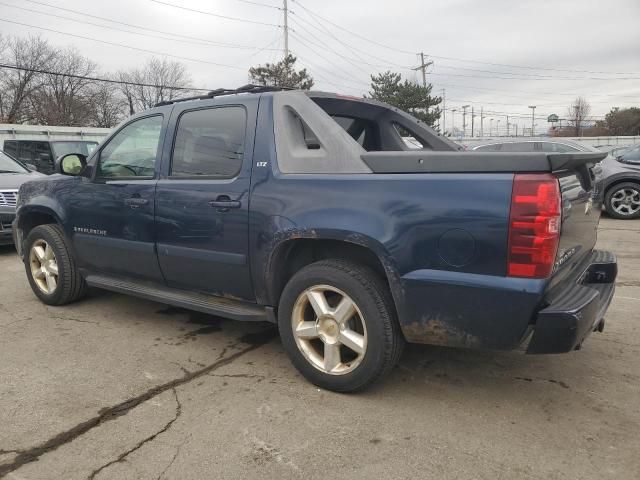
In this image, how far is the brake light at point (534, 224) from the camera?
2.36 m

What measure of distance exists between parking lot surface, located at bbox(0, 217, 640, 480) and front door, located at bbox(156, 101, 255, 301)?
61 centimetres

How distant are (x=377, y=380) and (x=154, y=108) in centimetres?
271

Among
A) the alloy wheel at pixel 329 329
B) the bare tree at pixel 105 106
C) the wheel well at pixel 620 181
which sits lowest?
the alloy wheel at pixel 329 329

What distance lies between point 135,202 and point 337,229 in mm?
A: 1827

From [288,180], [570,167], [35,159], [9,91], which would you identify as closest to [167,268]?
[288,180]

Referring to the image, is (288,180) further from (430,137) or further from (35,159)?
(35,159)

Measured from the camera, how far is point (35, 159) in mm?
14016

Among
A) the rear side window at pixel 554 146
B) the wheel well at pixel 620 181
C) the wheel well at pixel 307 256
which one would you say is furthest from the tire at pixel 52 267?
the wheel well at pixel 620 181

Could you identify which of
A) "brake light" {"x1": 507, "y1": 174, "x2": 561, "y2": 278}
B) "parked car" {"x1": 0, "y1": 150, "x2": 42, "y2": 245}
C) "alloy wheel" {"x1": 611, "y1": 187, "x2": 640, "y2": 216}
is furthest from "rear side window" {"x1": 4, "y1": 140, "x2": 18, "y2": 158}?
"brake light" {"x1": 507, "y1": 174, "x2": 561, "y2": 278}

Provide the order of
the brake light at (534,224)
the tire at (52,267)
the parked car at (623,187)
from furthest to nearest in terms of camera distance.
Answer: the parked car at (623,187), the tire at (52,267), the brake light at (534,224)

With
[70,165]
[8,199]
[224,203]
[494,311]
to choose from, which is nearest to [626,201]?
[494,311]

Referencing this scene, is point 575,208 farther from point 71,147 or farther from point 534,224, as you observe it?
point 71,147

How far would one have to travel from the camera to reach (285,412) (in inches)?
113

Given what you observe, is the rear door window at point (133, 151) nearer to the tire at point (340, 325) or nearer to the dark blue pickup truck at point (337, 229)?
the dark blue pickup truck at point (337, 229)
